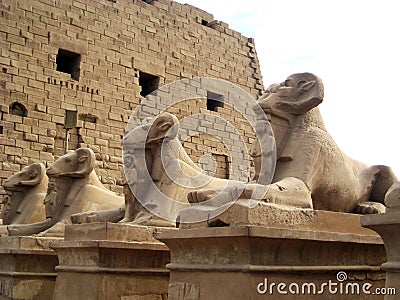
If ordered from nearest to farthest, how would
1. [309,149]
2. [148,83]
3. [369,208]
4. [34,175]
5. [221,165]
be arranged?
[309,149] < [369,208] < [34,175] < [148,83] < [221,165]

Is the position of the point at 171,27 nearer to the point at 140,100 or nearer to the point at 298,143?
the point at 140,100

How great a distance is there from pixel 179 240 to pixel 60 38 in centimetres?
970

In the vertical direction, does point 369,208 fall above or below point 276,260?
above

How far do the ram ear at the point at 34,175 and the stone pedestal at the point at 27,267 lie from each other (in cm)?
112

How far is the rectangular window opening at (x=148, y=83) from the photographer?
1441cm

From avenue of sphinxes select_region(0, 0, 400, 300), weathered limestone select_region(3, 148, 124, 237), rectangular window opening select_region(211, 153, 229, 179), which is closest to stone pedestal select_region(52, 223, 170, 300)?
avenue of sphinxes select_region(0, 0, 400, 300)

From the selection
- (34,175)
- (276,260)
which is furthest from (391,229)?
(34,175)

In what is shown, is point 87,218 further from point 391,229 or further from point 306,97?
point 391,229

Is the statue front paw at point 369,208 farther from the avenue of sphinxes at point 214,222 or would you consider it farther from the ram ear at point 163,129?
the ram ear at point 163,129

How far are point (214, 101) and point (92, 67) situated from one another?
12.6 feet

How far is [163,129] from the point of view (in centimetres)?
528

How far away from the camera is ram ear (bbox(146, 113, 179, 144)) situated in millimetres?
5266

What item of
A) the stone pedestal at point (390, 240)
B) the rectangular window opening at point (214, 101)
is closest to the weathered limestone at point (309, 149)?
the stone pedestal at point (390, 240)

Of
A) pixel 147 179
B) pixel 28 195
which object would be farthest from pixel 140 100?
pixel 147 179
